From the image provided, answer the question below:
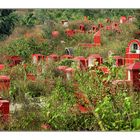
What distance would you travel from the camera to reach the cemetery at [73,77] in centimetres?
777

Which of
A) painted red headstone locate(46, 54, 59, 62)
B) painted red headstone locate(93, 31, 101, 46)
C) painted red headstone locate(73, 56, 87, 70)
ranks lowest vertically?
painted red headstone locate(73, 56, 87, 70)

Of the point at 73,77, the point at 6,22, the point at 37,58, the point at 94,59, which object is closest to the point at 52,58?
the point at 37,58

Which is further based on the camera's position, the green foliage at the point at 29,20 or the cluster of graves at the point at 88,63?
the green foliage at the point at 29,20

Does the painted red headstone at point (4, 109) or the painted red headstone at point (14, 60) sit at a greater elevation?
the painted red headstone at point (14, 60)

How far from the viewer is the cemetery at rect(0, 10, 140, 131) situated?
777 cm

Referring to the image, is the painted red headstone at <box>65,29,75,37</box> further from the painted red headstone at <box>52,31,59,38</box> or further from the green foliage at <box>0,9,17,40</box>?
the green foliage at <box>0,9,17,40</box>

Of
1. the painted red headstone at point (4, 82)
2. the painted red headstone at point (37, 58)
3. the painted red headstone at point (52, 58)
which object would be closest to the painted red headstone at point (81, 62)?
the painted red headstone at point (52, 58)

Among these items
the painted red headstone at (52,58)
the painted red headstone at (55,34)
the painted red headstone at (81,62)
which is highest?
the painted red headstone at (55,34)

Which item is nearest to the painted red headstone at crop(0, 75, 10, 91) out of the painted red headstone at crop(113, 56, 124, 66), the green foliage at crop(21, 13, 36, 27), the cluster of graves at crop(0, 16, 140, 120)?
the cluster of graves at crop(0, 16, 140, 120)

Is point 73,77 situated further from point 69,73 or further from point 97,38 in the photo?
point 97,38

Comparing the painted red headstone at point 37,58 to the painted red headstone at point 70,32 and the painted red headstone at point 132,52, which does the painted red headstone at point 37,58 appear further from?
the painted red headstone at point 132,52

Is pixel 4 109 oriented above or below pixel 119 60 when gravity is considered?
below

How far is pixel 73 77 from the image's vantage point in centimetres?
784
